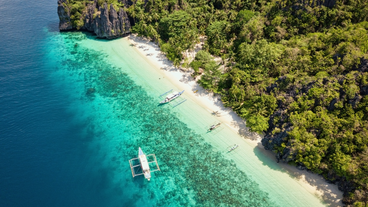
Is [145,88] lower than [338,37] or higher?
lower

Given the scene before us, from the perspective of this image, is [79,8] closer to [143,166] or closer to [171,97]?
[171,97]

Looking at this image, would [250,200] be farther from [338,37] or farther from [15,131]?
[15,131]

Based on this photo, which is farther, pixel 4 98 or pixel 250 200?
pixel 4 98

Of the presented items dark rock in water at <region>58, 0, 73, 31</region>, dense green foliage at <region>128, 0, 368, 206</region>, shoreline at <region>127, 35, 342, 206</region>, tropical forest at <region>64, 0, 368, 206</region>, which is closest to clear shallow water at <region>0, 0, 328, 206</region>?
shoreline at <region>127, 35, 342, 206</region>

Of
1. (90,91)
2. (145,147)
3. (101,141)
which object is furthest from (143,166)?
(90,91)

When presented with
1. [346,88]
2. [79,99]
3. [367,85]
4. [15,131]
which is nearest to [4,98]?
[15,131]

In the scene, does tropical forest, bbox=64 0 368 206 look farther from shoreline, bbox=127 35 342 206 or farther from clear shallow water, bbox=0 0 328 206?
clear shallow water, bbox=0 0 328 206
